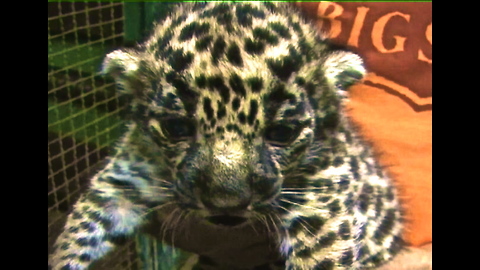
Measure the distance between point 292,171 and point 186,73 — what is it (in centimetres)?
26

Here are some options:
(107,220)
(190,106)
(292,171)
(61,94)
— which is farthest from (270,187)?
(61,94)

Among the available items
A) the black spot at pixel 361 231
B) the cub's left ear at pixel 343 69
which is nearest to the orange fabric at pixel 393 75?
the cub's left ear at pixel 343 69

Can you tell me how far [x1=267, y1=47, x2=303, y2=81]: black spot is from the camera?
0.88 meters

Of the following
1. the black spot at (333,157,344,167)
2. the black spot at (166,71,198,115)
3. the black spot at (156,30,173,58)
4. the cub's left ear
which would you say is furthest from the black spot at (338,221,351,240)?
the black spot at (156,30,173,58)

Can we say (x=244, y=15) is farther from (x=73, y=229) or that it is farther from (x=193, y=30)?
(x=73, y=229)

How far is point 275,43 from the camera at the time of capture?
90 cm

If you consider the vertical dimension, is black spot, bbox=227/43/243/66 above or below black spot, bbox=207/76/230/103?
above

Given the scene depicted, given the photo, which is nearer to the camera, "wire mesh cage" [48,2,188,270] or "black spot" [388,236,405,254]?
"wire mesh cage" [48,2,188,270]

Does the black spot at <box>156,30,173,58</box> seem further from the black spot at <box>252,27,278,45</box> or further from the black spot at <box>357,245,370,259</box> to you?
the black spot at <box>357,245,370,259</box>

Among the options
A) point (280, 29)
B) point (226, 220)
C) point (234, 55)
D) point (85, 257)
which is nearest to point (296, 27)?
point (280, 29)

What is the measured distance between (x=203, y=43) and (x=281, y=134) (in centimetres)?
21

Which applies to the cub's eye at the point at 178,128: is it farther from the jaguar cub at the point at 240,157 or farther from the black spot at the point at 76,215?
the black spot at the point at 76,215

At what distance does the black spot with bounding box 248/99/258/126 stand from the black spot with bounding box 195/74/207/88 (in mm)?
84
